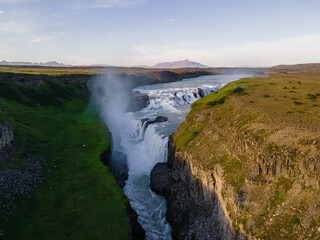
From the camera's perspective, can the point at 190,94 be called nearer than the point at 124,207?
No

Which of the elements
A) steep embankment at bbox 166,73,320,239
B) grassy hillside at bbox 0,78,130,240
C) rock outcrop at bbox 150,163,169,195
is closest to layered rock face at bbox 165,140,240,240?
steep embankment at bbox 166,73,320,239

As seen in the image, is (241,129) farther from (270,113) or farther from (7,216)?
(7,216)

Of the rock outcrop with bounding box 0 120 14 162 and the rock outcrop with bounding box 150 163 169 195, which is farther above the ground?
the rock outcrop with bounding box 0 120 14 162

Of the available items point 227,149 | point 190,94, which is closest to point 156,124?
point 227,149

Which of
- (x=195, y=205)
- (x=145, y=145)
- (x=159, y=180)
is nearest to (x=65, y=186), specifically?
(x=159, y=180)

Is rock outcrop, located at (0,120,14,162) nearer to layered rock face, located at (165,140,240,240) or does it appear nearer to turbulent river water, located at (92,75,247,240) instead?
turbulent river water, located at (92,75,247,240)

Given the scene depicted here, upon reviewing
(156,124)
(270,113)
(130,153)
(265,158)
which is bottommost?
(130,153)
